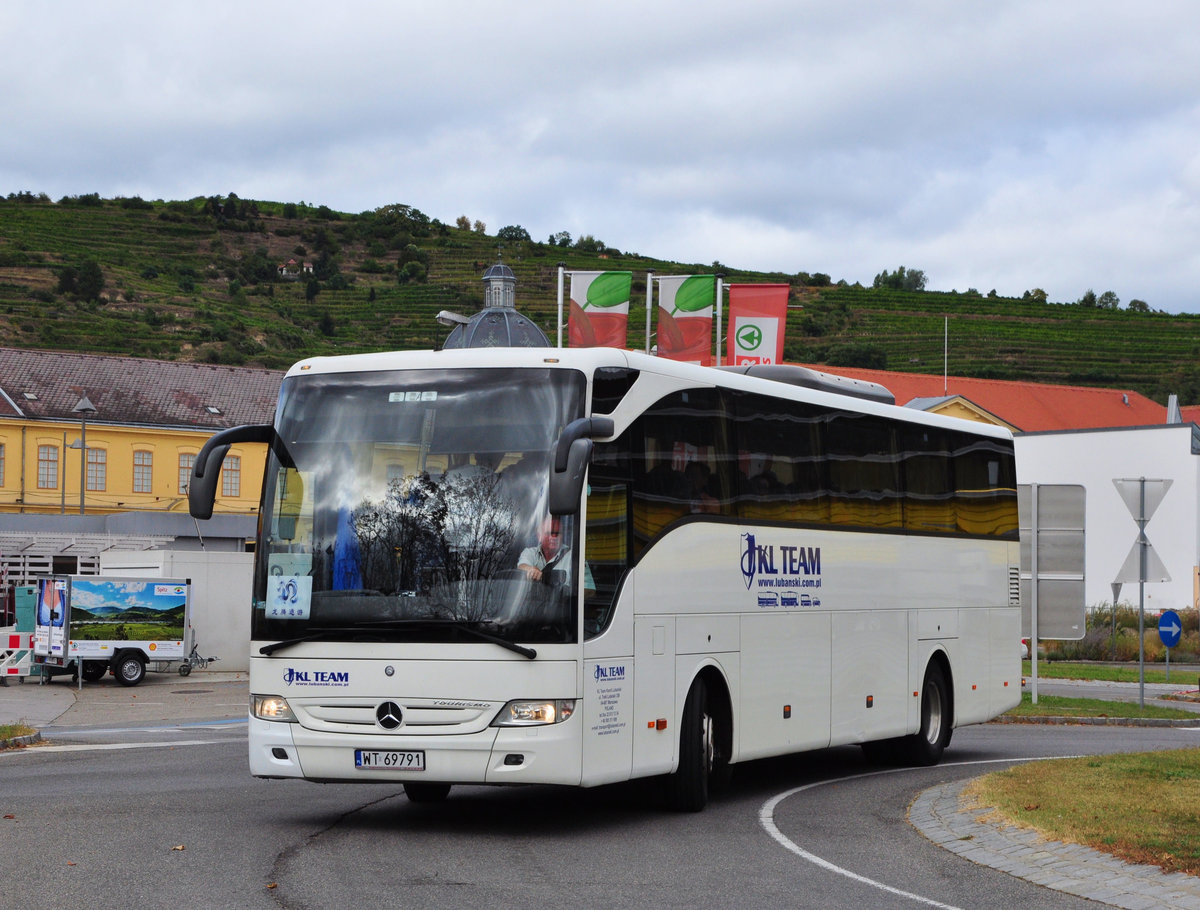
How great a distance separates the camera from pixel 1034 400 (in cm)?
9244

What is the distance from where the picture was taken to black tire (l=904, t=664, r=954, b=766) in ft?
59.8

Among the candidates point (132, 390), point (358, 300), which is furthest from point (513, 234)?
point (132, 390)

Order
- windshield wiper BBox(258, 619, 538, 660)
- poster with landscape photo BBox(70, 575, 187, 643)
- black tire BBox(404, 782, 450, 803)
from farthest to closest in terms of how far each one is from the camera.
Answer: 1. poster with landscape photo BBox(70, 575, 187, 643)
2. black tire BBox(404, 782, 450, 803)
3. windshield wiper BBox(258, 619, 538, 660)

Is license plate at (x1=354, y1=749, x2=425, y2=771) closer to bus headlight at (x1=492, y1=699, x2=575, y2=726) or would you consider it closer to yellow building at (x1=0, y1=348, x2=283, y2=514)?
bus headlight at (x1=492, y1=699, x2=575, y2=726)

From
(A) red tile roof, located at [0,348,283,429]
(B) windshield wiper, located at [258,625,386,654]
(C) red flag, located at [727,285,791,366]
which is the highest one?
(A) red tile roof, located at [0,348,283,429]

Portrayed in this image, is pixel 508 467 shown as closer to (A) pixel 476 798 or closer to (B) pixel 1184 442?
(A) pixel 476 798

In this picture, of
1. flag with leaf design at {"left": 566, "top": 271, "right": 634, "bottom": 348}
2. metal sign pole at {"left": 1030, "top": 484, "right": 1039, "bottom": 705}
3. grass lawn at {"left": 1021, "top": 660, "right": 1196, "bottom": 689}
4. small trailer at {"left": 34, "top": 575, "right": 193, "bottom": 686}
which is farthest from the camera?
grass lawn at {"left": 1021, "top": 660, "right": 1196, "bottom": 689}

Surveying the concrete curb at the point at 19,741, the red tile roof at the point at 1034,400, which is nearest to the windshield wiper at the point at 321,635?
the concrete curb at the point at 19,741

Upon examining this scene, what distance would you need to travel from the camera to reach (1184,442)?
223 ft

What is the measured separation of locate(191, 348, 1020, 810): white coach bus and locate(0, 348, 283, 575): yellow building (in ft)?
196

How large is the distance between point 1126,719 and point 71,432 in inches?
2278

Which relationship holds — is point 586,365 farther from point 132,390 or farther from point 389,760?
point 132,390

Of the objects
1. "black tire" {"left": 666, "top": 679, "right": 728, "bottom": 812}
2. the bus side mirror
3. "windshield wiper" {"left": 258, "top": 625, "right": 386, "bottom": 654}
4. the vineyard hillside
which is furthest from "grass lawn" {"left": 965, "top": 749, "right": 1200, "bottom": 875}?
the vineyard hillside

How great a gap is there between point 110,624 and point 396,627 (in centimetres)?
2397
